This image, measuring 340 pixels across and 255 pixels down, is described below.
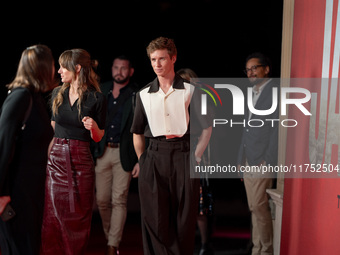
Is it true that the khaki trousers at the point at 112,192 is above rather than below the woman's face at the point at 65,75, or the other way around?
below

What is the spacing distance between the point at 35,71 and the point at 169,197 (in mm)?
1449

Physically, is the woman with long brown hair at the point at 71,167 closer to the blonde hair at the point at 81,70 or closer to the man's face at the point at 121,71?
Answer: the blonde hair at the point at 81,70

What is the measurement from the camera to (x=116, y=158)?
15.4ft

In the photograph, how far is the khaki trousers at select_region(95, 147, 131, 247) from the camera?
464 cm

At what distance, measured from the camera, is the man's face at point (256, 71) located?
14.9 feet

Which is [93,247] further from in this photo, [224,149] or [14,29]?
[14,29]

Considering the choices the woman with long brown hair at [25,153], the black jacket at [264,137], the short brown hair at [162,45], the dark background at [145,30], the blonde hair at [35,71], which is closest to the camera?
the woman with long brown hair at [25,153]

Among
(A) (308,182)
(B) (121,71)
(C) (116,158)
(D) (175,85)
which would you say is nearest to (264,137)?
(A) (308,182)

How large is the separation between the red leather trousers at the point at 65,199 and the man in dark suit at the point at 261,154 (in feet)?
5.09

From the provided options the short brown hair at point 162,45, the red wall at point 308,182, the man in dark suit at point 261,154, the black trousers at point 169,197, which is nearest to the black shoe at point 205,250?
the man in dark suit at point 261,154

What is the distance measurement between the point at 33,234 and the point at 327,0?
2.21 metres

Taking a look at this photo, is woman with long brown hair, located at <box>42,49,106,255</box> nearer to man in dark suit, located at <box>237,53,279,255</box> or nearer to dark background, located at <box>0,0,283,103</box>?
man in dark suit, located at <box>237,53,279,255</box>

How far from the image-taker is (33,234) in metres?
2.59

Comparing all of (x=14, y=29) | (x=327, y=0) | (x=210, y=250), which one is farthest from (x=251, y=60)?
(x=14, y=29)
